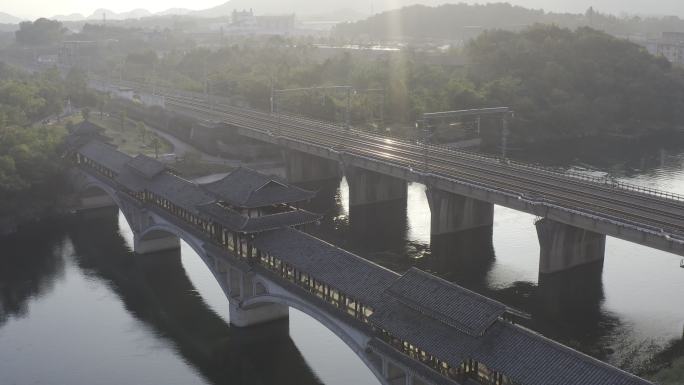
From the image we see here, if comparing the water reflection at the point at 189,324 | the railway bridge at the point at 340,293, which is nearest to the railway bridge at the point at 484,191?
the railway bridge at the point at 340,293

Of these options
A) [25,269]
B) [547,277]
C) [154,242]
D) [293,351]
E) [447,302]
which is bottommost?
[25,269]

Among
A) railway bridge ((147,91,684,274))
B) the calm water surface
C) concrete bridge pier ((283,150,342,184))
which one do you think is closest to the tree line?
the calm water surface

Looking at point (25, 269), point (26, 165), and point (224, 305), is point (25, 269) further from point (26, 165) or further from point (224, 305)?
point (224, 305)

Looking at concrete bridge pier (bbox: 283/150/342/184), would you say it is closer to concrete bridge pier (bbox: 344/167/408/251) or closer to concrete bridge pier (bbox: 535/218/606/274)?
concrete bridge pier (bbox: 344/167/408/251)

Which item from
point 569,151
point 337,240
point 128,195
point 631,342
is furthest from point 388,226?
point 569,151

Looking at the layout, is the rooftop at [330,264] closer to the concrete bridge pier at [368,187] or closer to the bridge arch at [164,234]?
the bridge arch at [164,234]

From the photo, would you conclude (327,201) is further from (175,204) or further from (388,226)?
(175,204)

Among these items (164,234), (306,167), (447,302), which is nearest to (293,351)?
(447,302)
